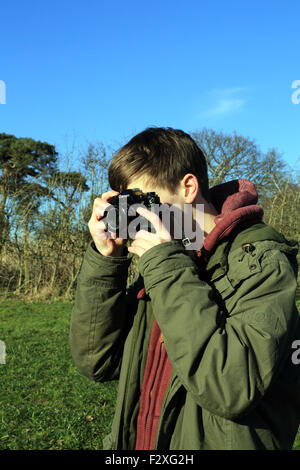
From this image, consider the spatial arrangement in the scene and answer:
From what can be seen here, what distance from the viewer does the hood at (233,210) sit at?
1506 millimetres

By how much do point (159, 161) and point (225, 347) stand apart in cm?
86

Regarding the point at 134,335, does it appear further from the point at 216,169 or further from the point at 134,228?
the point at 216,169

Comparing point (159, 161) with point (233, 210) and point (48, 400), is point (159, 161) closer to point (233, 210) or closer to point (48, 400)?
point (233, 210)

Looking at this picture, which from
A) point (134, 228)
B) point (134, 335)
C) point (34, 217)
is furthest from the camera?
point (34, 217)

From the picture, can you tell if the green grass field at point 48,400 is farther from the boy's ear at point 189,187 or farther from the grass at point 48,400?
the boy's ear at point 189,187

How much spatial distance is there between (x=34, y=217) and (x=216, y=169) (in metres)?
7.21

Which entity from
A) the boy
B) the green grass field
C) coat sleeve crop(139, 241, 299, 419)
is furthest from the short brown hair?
the green grass field

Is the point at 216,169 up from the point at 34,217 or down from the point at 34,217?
up

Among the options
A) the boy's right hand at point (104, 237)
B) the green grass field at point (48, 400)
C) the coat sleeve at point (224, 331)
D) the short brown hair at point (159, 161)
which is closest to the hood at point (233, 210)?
the short brown hair at point (159, 161)

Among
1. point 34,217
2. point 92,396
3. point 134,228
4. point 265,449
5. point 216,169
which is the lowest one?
point 92,396

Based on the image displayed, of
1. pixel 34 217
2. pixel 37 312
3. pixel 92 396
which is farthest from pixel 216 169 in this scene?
pixel 92 396
